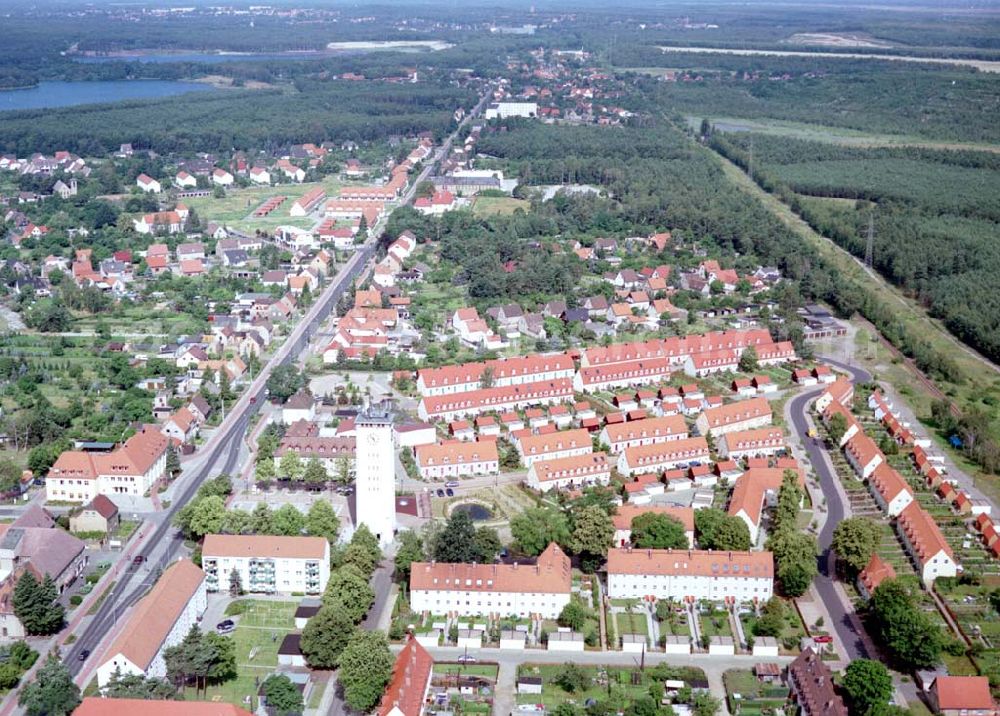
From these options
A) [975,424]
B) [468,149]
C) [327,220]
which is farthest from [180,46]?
[975,424]

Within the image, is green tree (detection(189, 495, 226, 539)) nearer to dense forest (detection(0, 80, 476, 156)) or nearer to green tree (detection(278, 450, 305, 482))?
green tree (detection(278, 450, 305, 482))

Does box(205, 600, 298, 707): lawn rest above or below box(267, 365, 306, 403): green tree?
above

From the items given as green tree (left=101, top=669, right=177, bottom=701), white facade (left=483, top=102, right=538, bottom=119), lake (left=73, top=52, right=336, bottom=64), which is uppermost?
green tree (left=101, top=669, right=177, bottom=701)

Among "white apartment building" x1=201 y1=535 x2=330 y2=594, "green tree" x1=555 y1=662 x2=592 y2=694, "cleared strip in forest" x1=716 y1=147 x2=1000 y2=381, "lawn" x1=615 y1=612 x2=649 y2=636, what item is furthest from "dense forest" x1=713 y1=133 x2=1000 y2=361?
"white apartment building" x1=201 y1=535 x2=330 y2=594

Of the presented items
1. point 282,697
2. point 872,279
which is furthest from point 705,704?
point 872,279

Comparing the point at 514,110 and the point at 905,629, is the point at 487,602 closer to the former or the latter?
the point at 905,629

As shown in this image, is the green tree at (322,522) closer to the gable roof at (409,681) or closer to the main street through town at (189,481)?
the main street through town at (189,481)

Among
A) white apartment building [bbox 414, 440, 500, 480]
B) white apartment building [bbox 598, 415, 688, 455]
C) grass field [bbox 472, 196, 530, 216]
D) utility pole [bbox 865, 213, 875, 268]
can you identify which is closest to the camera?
white apartment building [bbox 414, 440, 500, 480]
